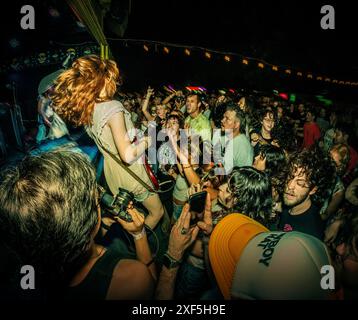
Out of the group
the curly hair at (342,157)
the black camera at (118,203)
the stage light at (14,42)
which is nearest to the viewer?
the black camera at (118,203)

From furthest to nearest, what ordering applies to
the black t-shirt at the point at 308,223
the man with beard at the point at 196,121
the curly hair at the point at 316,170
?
the man with beard at the point at 196,121, the curly hair at the point at 316,170, the black t-shirt at the point at 308,223

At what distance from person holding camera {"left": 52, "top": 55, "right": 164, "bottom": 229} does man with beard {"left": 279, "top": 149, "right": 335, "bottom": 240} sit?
1.25 m

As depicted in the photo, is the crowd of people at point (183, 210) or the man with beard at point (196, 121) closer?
the crowd of people at point (183, 210)

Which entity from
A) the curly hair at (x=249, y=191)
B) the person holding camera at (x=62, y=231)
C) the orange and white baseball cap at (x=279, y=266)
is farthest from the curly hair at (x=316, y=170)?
the person holding camera at (x=62, y=231)

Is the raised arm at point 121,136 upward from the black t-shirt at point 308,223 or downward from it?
upward


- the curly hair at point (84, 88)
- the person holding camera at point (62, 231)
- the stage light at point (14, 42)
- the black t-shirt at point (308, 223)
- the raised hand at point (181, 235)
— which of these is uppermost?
the stage light at point (14, 42)

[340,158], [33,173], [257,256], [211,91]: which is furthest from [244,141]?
[211,91]

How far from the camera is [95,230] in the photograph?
1.11m

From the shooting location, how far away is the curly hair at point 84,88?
7.11ft

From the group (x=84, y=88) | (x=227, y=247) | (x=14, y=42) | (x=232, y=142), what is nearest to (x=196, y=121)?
(x=232, y=142)

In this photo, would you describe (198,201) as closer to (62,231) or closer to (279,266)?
(279,266)

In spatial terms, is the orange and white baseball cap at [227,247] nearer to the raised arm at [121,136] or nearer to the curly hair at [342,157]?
the raised arm at [121,136]

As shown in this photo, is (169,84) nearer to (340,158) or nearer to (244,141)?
(244,141)

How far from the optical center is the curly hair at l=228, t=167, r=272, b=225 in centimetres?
175
